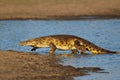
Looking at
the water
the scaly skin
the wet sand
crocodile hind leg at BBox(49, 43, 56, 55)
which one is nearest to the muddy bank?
Result: the water

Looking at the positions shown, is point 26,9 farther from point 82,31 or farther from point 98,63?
point 98,63

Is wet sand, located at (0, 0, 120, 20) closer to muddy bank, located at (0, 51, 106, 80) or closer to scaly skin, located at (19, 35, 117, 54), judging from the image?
scaly skin, located at (19, 35, 117, 54)

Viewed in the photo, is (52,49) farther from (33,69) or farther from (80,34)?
(80,34)

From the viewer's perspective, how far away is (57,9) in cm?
3581

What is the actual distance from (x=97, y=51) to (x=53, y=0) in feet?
66.1

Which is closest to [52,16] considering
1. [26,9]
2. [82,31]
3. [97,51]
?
[26,9]

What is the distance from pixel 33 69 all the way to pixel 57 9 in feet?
73.5

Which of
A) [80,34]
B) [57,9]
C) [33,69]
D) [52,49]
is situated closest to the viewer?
[33,69]

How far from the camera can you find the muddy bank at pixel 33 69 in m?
12.6

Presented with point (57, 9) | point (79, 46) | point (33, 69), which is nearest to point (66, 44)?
point (79, 46)

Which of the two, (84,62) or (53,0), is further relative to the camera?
(53,0)

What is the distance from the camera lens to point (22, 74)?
12.8 metres

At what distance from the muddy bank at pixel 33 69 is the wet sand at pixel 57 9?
18926mm

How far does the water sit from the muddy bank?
0.44 m
